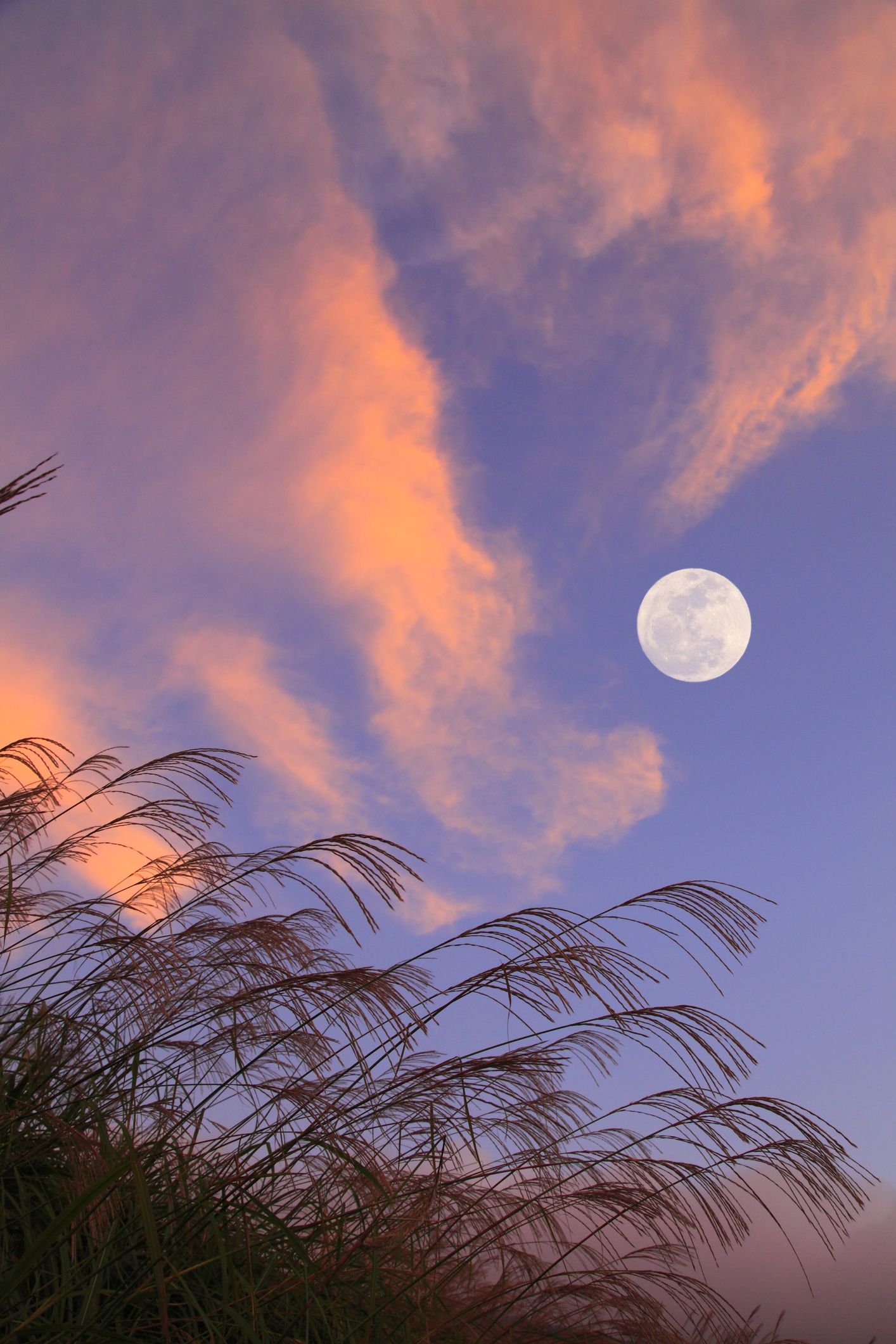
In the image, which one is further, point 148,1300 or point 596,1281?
point 596,1281

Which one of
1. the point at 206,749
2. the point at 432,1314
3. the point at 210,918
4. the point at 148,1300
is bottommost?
the point at 432,1314

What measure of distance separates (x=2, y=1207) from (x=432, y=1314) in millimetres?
1105

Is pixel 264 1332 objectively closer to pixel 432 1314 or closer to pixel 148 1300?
pixel 148 1300

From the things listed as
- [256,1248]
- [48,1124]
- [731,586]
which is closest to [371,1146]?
[256,1248]

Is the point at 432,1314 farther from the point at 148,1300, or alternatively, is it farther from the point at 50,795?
the point at 50,795

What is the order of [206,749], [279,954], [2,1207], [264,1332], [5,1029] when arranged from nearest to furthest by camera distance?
1. [264,1332]
2. [2,1207]
3. [279,954]
4. [5,1029]
5. [206,749]

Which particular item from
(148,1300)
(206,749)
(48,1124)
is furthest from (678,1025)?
(206,749)

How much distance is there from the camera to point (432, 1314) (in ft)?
7.61

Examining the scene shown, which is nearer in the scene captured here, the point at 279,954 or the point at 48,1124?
the point at 48,1124

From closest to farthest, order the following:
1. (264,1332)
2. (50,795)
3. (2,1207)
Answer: (264,1332)
(2,1207)
(50,795)

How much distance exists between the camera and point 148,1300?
187cm

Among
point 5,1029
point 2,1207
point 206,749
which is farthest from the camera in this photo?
point 206,749

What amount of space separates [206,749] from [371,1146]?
1.32 metres

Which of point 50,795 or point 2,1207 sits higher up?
point 50,795
